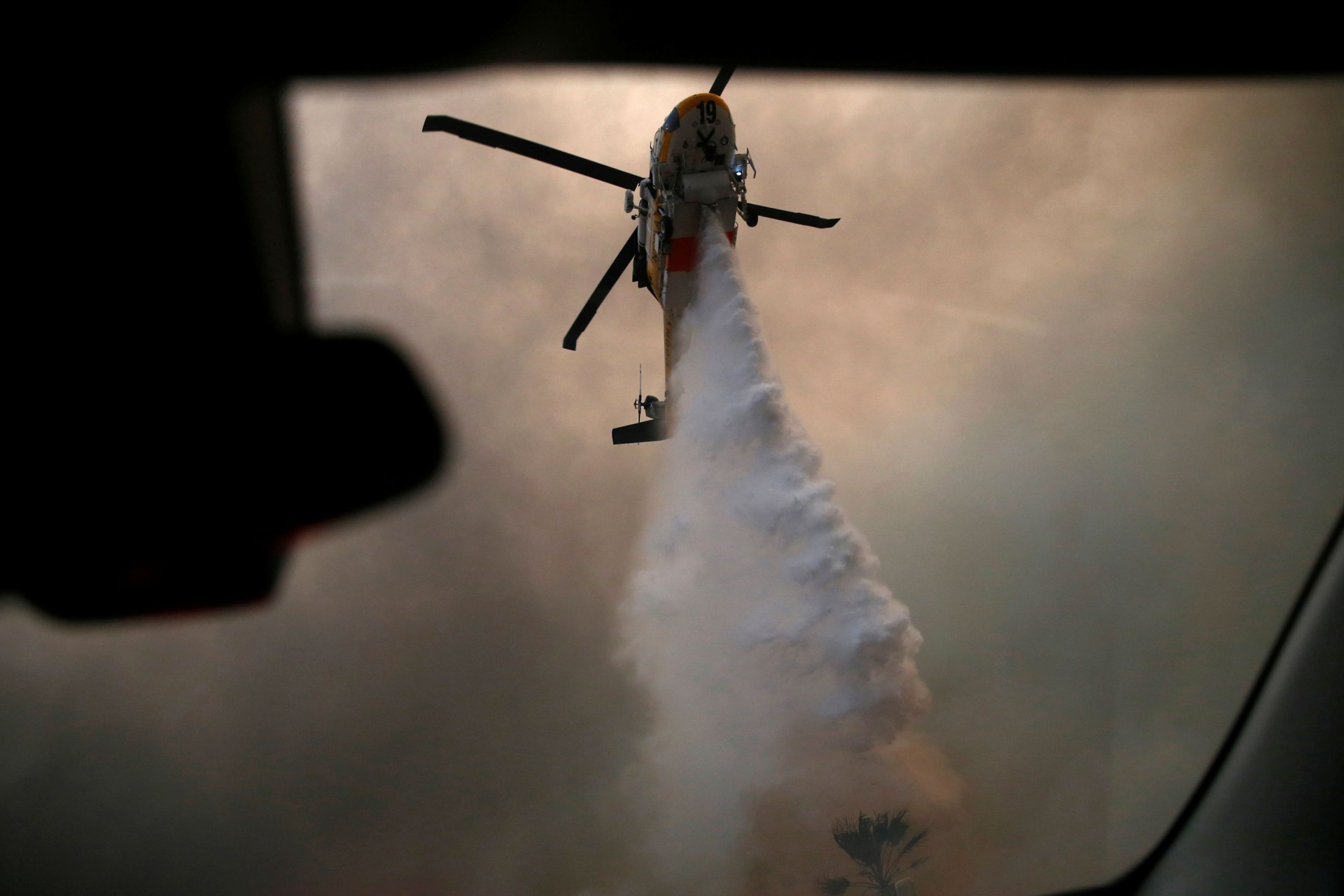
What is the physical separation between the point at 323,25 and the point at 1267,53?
3.62 meters

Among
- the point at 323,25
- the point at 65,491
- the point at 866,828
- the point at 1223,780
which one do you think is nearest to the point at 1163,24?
the point at 1223,780

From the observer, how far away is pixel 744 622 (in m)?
8.85

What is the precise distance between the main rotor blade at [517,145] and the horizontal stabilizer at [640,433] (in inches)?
143

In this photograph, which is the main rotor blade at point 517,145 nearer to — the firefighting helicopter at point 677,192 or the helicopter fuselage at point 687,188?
the firefighting helicopter at point 677,192

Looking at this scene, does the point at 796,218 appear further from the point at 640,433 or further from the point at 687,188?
A: the point at 640,433

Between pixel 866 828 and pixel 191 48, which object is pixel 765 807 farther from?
pixel 191 48

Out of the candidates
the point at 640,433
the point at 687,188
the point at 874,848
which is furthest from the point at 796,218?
the point at 874,848

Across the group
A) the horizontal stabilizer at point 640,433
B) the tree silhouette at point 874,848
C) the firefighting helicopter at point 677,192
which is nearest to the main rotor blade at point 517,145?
the firefighting helicopter at point 677,192

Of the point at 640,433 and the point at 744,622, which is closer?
the point at 744,622

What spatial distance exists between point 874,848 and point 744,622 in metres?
3.20

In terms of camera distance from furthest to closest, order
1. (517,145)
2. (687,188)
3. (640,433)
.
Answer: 1. (640,433)
2. (687,188)
3. (517,145)

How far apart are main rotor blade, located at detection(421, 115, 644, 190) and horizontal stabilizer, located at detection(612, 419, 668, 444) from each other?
363 cm

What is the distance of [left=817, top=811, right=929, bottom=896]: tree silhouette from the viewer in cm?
837

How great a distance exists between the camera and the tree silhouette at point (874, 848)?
8.37m
